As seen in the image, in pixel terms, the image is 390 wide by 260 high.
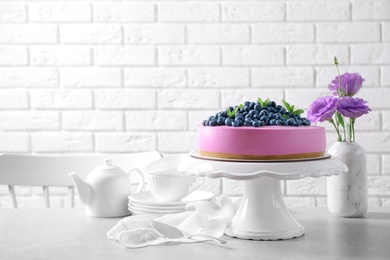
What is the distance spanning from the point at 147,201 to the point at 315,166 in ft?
1.45

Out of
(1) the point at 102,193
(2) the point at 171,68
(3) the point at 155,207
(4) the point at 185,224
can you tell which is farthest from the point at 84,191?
(2) the point at 171,68

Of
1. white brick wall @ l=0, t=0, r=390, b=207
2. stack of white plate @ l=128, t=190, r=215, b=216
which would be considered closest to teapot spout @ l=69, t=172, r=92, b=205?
stack of white plate @ l=128, t=190, r=215, b=216

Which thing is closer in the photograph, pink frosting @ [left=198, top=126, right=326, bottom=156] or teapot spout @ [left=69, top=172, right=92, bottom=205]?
pink frosting @ [left=198, top=126, right=326, bottom=156]

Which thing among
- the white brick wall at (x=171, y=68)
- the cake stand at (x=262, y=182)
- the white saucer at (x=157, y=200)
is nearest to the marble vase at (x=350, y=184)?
the cake stand at (x=262, y=182)

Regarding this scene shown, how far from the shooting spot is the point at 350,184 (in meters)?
1.36

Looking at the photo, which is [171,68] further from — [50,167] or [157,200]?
[157,200]

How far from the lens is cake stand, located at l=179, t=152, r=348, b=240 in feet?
3.68

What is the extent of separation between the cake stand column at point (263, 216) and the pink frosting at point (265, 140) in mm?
78

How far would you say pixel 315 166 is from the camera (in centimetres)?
114

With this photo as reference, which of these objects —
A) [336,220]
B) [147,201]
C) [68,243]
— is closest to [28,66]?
[147,201]

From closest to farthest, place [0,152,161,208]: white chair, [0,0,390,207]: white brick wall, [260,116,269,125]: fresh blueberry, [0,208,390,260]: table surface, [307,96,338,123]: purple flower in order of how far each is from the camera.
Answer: [0,208,390,260]: table surface, [260,116,269,125]: fresh blueberry, [307,96,338,123]: purple flower, [0,152,161,208]: white chair, [0,0,390,207]: white brick wall

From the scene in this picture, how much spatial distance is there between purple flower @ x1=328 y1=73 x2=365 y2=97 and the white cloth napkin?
13.8 inches

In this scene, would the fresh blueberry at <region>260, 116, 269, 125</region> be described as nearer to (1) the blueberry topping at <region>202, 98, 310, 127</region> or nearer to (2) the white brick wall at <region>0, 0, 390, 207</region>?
(1) the blueberry topping at <region>202, 98, 310, 127</region>

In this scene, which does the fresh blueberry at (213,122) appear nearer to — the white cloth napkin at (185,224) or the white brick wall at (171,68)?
the white cloth napkin at (185,224)
